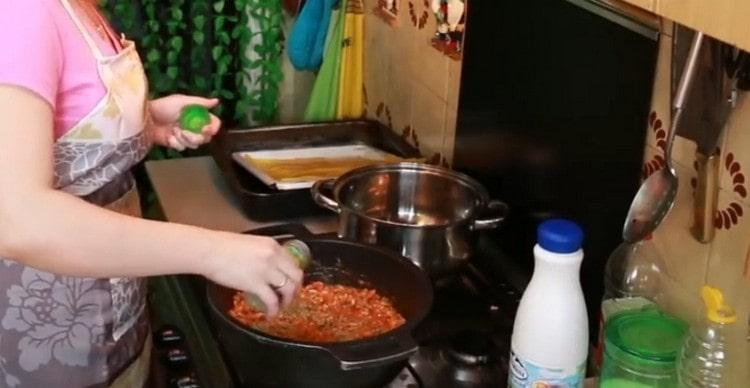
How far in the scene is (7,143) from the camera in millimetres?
963

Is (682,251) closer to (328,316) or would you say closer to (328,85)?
(328,316)

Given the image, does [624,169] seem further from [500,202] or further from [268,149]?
[268,149]

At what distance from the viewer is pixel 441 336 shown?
55.2 inches

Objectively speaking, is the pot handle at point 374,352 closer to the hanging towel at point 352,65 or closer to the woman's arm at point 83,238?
the woman's arm at point 83,238

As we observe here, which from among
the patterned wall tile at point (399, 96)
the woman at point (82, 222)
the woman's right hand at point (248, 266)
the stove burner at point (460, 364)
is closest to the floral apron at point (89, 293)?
the woman at point (82, 222)

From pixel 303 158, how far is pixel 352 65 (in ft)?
1.17

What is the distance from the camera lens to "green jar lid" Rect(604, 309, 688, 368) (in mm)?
1137

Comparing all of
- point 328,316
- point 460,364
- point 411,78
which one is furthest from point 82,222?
point 411,78

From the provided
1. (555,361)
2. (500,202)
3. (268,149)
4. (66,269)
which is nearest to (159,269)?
(66,269)

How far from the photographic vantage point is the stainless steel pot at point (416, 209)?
1446 mm

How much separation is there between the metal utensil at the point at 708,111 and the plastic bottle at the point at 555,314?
6.9 inches

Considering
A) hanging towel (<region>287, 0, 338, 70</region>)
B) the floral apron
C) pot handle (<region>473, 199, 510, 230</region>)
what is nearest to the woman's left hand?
the floral apron

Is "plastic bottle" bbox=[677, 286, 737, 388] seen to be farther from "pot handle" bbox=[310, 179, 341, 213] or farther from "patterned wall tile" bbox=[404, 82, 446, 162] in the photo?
"patterned wall tile" bbox=[404, 82, 446, 162]

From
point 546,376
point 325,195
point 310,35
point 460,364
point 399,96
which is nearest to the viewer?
point 546,376
